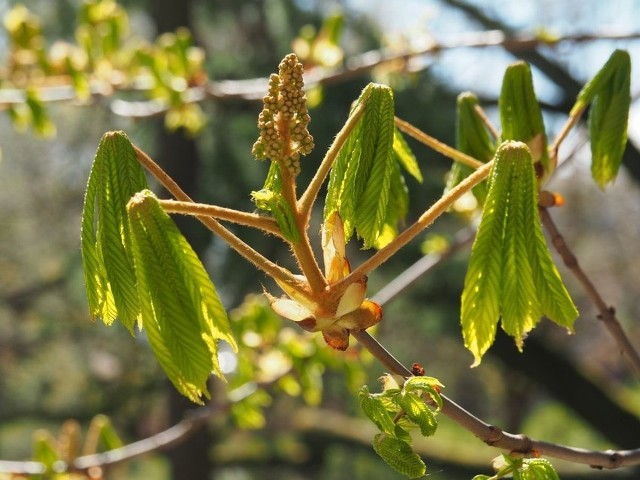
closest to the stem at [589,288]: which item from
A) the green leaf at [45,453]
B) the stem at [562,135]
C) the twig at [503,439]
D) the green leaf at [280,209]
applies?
the stem at [562,135]

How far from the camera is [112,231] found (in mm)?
369

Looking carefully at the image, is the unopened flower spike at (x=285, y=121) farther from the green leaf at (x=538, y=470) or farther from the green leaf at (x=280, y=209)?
the green leaf at (x=538, y=470)

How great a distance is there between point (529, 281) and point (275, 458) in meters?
4.85

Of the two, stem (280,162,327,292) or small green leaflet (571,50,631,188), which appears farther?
small green leaflet (571,50,631,188)

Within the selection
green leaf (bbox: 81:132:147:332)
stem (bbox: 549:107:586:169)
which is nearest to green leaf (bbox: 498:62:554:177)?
stem (bbox: 549:107:586:169)

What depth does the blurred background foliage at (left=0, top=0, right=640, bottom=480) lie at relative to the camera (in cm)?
144

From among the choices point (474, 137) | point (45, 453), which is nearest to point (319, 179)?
point (474, 137)

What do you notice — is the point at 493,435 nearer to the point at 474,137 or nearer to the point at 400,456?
the point at 400,456

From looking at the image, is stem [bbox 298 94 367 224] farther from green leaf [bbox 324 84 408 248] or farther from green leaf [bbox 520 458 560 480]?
green leaf [bbox 520 458 560 480]

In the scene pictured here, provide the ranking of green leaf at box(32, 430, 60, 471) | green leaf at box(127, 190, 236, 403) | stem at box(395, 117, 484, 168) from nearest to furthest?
green leaf at box(127, 190, 236, 403)
stem at box(395, 117, 484, 168)
green leaf at box(32, 430, 60, 471)

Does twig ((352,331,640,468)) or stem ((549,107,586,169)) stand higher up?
stem ((549,107,586,169))

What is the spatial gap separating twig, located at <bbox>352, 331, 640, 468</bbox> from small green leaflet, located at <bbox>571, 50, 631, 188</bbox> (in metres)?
0.19

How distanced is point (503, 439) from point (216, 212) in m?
0.17

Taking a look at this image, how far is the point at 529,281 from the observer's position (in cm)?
35
